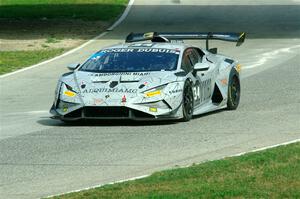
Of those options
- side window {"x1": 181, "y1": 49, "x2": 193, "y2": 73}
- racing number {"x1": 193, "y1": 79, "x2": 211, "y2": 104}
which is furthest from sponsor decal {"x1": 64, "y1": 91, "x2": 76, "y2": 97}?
racing number {"x1": 193, "y1": 79, "x2": 211, "y2": 104}

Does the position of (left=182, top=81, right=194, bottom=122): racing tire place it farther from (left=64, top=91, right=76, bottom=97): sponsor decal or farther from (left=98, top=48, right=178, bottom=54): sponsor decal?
(left=64, top=91, right=76, bottom=97): sponsor decal

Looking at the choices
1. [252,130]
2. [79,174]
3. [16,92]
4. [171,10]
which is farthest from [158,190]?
[171,10]

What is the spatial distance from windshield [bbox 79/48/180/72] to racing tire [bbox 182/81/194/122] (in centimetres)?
44

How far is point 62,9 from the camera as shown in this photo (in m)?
44.6

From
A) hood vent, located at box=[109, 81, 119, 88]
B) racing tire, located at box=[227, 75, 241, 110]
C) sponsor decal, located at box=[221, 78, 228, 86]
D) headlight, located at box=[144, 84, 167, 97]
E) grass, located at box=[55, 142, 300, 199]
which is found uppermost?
grass, located at box=[55, 142, 300, 199]

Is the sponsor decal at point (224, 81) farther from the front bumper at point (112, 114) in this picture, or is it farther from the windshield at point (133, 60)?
the front bumper at point (112, 114)

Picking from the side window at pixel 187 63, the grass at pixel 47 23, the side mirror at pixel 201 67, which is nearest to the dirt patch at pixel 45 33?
the grass at pixel 47 23

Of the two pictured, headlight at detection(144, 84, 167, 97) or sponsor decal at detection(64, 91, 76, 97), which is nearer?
headlight at detection(144, 84, 167, 97)

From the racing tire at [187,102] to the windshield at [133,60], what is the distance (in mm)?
444

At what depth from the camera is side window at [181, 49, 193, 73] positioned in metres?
17.6

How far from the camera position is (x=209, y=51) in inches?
769

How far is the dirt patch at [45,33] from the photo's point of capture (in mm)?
33469

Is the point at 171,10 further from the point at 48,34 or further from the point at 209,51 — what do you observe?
the point at 209,51

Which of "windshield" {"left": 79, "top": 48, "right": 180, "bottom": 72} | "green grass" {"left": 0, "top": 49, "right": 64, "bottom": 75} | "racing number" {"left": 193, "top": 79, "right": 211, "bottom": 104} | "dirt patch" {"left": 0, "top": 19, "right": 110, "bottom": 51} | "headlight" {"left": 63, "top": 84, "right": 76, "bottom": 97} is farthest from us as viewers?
"dirt patch" {"left": 0, "top": 19, "right": 110, "bottom": 51}
